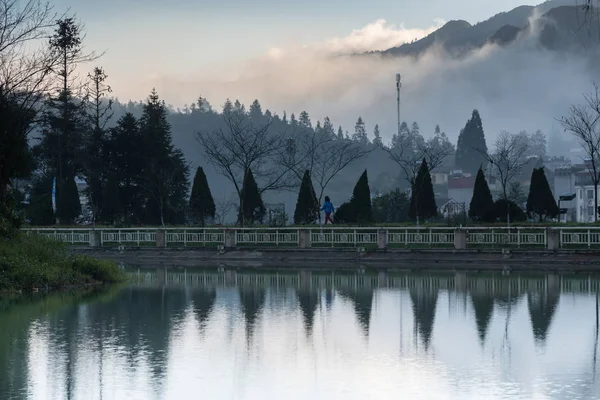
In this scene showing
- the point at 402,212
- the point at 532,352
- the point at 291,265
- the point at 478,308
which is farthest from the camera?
the point at 402,212

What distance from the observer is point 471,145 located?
18050 cm

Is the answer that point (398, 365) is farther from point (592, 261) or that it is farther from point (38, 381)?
point (592, 261)

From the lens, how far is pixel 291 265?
37938mm

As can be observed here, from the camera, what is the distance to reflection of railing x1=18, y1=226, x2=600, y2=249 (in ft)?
119

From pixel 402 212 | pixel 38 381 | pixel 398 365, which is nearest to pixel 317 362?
pixel 398 365

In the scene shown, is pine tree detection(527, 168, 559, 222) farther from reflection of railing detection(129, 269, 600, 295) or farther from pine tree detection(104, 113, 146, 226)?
pine tree detection(104, 113, 146, 226)

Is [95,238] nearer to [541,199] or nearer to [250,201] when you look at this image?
[250,201]

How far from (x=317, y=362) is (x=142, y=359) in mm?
2564

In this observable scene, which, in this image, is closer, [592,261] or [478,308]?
[478,308]

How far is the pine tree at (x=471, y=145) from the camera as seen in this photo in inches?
6983

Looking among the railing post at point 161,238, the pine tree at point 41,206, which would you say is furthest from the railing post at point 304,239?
the pine tree at point 41,206

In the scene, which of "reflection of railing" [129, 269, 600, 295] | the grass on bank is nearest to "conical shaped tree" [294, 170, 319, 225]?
"reflection of railing" [129, 269, 600, 295]

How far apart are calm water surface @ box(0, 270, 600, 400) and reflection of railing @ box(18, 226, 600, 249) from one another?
8923mm

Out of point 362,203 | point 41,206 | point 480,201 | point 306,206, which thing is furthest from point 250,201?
point 41,206
